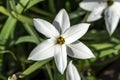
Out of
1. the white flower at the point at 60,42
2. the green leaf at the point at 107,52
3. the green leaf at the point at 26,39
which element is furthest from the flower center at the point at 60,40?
the green leaf at the point at 107,52

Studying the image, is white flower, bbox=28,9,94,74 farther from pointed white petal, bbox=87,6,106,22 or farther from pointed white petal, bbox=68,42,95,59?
pointed white petal, bbox=87,6,106,22

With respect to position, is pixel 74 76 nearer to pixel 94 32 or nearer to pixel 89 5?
pixel 89 5

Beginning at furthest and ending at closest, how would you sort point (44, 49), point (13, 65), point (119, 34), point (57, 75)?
point (13, 65) → point (119, 34) → point (57, 75) → point (44, 49)

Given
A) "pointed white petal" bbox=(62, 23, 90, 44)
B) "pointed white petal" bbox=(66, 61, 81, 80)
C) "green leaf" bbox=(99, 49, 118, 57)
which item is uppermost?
"pointed white petal" bbox=(62, 23, 90, 44)

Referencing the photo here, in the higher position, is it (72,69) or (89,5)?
(89,5)

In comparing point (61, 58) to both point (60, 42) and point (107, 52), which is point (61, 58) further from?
point (107, 52)

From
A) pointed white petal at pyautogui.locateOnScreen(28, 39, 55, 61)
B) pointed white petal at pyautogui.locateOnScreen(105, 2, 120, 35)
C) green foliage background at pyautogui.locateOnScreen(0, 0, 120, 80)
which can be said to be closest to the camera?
pointed white petal at pyautogui.locateOnScreen(28, 39, 55, 61)

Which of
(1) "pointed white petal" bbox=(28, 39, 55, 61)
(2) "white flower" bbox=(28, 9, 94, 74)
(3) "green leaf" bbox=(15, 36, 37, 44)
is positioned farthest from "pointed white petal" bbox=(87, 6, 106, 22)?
(3) "green leaf" bbox=(15, 36, 37, 44)

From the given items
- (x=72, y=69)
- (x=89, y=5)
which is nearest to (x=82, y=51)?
(x=72, y=69)
